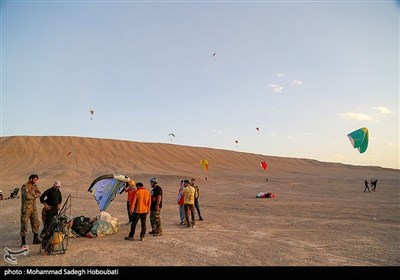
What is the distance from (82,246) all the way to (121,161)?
4197cm

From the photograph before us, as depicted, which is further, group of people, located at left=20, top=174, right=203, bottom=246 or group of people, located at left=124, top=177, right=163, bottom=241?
group of people, located at left=124, top=177, right=163, bottom=241

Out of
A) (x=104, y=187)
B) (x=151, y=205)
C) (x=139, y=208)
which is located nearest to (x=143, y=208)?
(x=139, y=208)

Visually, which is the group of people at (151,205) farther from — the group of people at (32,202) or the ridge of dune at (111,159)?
the ridge of dune at (111,159)

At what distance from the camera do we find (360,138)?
22.5m

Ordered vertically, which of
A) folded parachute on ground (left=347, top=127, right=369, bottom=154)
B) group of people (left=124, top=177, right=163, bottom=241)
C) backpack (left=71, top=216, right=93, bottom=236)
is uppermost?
folded parachute on ground (left=347, top=127, right=369, bottom=154)

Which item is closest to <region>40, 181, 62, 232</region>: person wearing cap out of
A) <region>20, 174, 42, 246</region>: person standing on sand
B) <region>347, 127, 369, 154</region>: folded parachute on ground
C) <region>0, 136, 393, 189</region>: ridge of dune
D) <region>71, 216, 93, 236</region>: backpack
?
<region>20, 174, 42, 246</region>: person standing on sand

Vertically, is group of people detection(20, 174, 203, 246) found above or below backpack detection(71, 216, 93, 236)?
above

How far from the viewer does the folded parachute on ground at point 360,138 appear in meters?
22.1

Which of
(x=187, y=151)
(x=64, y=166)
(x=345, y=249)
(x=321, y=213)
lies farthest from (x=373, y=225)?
(x=187, y=151)

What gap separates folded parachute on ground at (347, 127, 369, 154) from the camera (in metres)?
22.1

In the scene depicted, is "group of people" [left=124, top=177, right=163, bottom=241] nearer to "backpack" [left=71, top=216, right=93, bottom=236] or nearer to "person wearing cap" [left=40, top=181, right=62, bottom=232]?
"backpack" [left=71, top=216, right=93, bottom=236]

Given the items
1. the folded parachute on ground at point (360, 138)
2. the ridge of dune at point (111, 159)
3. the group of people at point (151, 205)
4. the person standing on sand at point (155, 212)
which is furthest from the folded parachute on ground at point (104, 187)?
the ridge of dune at point (111, 159)

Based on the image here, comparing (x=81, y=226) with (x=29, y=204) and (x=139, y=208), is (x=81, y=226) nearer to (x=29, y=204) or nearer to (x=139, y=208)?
(x=29, y=204)
